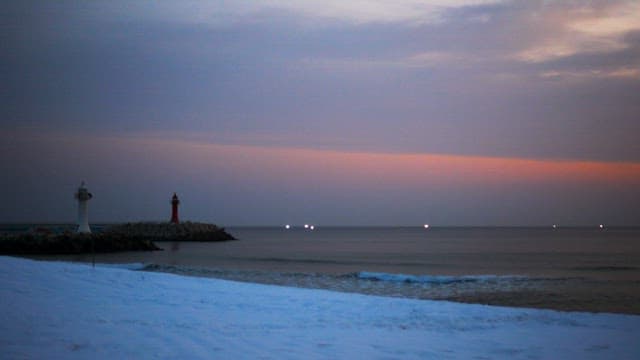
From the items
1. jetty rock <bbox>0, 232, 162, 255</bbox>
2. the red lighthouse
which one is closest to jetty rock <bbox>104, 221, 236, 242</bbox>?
the red lighthouse

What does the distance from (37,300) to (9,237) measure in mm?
46155

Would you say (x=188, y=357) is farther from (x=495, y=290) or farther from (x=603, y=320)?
(x=495, y=290)

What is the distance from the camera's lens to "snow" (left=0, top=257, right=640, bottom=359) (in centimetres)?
770

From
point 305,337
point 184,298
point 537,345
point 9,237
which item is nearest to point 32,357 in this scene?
point 305,337

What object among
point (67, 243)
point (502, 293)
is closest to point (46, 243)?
point (67, 243)

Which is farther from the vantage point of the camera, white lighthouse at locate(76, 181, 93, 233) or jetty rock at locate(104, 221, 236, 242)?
jetty rock at locate(104, 221, 236, 242)

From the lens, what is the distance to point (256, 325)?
9.54m

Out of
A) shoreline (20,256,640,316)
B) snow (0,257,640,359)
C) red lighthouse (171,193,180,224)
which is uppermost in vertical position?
red lighthouse (171,193,180,224)

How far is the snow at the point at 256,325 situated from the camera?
25.2 feet

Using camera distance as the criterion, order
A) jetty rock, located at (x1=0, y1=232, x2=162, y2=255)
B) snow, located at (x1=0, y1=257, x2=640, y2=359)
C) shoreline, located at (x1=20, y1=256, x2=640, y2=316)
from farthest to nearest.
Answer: jetty rock, located at (x1=0, y1=232, x2=162, y2=255) < shoreline, located at (x1=20, y1=256, x2=640, y2=316) < snow, located at (x1=0, y1=257, x2=640, y2=359)

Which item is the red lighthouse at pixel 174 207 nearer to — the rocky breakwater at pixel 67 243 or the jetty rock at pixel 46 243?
the rocky breakwater at pixel 67 243

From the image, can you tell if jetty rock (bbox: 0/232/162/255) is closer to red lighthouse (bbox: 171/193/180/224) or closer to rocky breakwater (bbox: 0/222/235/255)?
rocky breakwater (bbox: 0/222/235/255)

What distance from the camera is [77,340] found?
7.75m

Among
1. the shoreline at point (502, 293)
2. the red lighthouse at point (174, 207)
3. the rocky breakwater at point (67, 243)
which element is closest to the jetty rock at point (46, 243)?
the rocky breakwater at point (67, 243)
